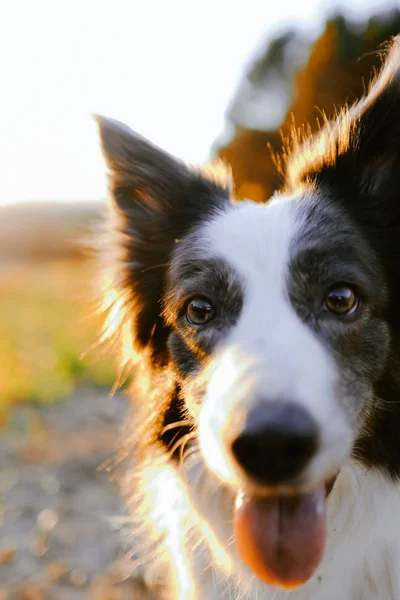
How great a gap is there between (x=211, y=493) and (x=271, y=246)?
131 cm

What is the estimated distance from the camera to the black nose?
2.10 m

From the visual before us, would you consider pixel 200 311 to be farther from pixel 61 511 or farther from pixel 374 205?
pixel 61 511

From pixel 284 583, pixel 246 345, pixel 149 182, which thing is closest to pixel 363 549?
pixel 284 583

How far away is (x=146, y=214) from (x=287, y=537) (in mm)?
1966

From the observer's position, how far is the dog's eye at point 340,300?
2699 mm

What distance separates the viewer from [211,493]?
3168mm

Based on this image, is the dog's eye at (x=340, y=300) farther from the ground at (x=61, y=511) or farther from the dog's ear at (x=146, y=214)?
the ground at (x=61, y=511)

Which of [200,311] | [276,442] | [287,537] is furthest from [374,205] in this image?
[287,537]

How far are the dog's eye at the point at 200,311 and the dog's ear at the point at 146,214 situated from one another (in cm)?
37

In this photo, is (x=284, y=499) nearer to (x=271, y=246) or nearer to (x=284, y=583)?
(x=284, y=583)

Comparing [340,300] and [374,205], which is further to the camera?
[374,205]

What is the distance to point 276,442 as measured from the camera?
2.14 meters

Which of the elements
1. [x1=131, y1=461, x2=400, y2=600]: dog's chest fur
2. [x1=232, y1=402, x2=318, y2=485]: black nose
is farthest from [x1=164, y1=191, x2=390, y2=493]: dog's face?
[x1=131, y1=461, x2=400, y2=600]: dog's chest fur

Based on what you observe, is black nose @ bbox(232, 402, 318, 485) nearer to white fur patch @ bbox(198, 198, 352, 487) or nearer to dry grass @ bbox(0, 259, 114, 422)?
white fur patch @ bbox(198, 198, 352, 487)
